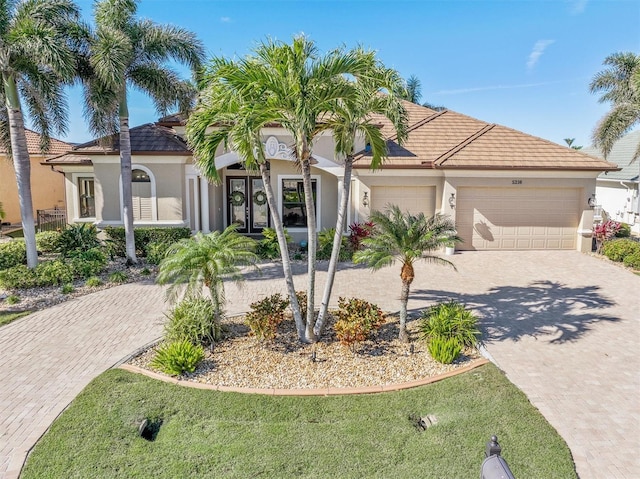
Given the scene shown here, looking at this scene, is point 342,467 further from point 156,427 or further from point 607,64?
point 607,64

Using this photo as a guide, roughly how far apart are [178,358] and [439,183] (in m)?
13.7

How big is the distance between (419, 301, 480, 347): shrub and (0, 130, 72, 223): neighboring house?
2340 centimetres

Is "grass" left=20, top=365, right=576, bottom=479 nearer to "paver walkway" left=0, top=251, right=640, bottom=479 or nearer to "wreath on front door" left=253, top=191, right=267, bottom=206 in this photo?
"paver walkway" left=0, top=251, right=640, bottom=479

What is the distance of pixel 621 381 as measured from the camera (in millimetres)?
7684

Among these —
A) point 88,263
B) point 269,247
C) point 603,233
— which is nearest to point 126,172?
point 88,263

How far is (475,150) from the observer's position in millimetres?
18547

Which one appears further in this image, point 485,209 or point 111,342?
point 485,209

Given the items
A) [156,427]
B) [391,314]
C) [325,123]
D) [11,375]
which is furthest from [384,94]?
[11,375]

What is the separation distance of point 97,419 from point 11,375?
2.66 metres

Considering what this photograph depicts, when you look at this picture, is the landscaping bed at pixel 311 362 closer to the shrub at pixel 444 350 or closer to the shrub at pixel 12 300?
the shrub at pixel 444 350

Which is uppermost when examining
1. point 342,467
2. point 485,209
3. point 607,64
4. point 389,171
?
point 607,64

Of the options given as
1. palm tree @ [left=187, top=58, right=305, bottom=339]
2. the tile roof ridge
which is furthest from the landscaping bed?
the tile roof ridge

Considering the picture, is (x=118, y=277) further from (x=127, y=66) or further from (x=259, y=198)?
(x=259, y=198)

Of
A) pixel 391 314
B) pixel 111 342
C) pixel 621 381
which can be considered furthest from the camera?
pixel 391 314
